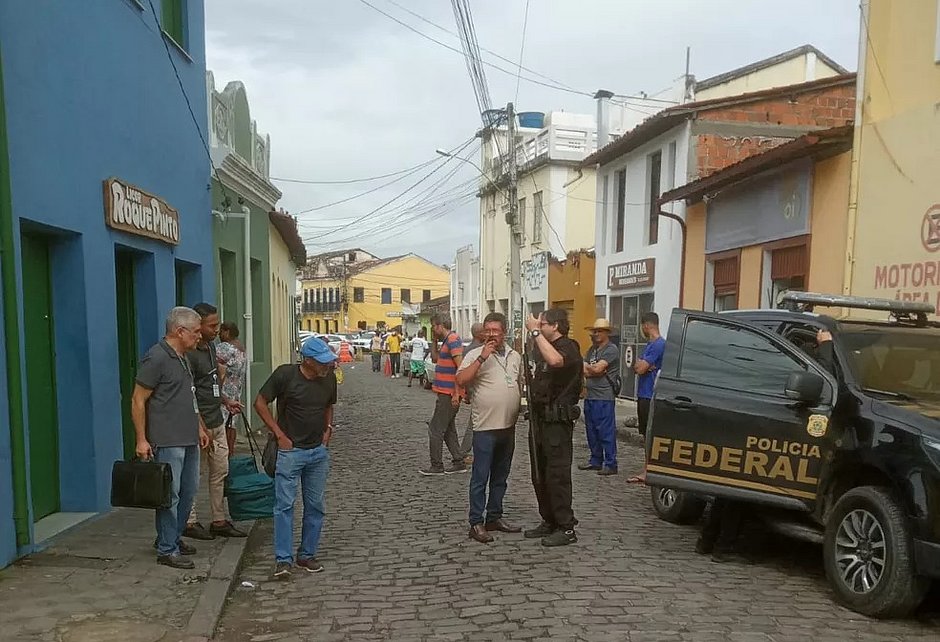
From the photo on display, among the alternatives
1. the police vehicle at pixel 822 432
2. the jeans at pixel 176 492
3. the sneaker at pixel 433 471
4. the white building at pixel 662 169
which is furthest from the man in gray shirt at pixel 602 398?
the white building at pixel 662 169

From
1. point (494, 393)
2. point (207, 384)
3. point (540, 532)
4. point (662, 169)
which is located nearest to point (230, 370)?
point (207, 384)

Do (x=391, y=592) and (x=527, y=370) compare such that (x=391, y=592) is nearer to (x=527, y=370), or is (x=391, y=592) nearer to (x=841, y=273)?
(x=527, y=370)

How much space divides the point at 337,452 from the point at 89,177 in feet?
18.6

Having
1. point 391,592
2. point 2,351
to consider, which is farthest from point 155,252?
point 391,592

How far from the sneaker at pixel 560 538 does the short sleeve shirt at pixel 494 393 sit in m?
0.91

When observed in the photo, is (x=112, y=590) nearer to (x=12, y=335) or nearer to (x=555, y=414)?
(x=12, y=335)

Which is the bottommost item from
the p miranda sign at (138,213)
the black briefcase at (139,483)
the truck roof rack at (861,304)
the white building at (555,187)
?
the black briefcase at (139,483)

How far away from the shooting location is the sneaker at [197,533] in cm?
605

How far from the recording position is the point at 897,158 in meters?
9.23

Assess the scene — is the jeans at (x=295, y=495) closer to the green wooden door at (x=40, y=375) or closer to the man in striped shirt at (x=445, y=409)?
the green wooden door at (x=40, y=375)

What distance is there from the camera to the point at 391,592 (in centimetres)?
507

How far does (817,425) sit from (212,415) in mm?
4506

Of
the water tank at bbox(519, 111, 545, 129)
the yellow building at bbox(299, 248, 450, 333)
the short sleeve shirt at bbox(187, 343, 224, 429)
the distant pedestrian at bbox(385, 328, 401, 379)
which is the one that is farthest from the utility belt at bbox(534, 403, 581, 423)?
the yellow building at bbox(299, 248, 450, 333)

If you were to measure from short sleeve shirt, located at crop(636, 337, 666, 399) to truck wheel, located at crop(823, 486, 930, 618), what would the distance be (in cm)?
370
